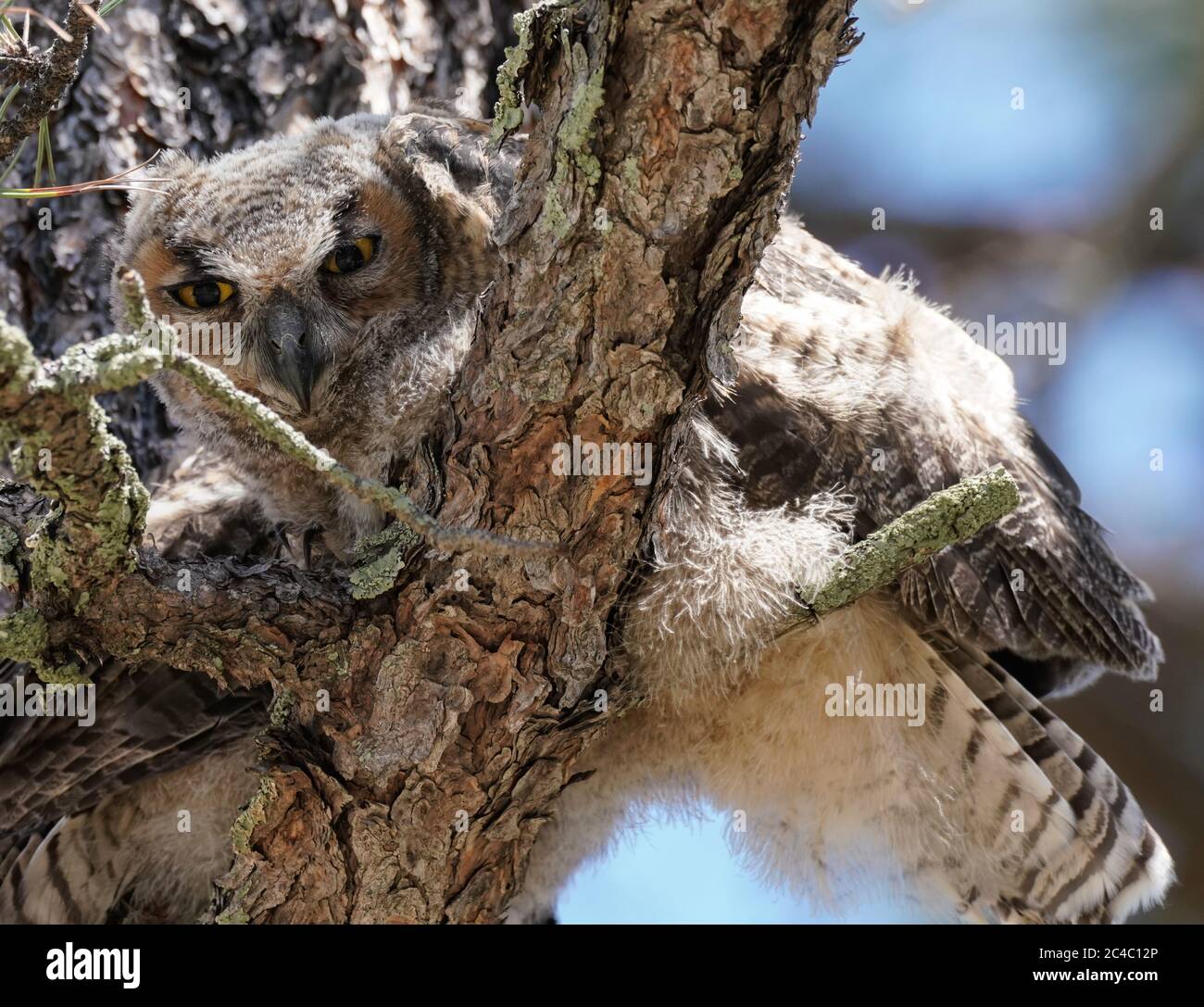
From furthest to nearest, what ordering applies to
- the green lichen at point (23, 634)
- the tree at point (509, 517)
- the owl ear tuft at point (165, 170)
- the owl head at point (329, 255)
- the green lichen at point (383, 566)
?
the owl ear tuft at point (165, 170), the owl head at point (329, 255), the green lichen at point (383, 566), the green lichen at point (23, 634), the tree at point (509, 517)

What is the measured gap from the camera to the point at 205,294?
7.92ft

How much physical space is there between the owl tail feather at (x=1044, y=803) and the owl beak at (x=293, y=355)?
1.36 metres

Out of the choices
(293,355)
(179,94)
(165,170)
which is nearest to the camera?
(293,355)

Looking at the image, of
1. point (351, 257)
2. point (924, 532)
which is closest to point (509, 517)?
point (924, 532)

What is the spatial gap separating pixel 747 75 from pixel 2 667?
6.32 ft

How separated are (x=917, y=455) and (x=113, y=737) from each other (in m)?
1.70

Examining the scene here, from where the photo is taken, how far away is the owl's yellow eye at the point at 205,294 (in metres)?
2.40

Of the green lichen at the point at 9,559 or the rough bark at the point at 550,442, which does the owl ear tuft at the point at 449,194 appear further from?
the green lichen at the point at 9,559

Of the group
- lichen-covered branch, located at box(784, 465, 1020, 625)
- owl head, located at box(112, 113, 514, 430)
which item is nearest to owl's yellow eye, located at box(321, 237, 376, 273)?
owl head, located at box(112, 113, 514, 430)

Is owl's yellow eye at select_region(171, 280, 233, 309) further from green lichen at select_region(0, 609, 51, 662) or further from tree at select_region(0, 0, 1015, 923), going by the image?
green lichen at select_region(0, 609, 51, 662)

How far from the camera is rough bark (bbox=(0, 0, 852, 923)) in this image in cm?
153

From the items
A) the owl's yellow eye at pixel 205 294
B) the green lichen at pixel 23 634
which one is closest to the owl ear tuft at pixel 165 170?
the owl's yellow eye at pixel 205 294

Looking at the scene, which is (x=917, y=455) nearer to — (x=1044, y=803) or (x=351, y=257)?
(x=1044, y=803)

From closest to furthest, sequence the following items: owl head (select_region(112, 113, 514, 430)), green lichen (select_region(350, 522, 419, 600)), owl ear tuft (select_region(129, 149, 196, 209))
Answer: green lichen (select_region(350, 522, 419, 600)), owl head (select_region(112, 113, 514, 430)), owl ear tuft (select_region(129, 149, 196, 209))
